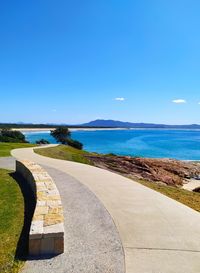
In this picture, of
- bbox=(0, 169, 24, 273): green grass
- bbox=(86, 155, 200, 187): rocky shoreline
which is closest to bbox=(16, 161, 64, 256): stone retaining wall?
bbox=(0, 169, 24, 273): green grass

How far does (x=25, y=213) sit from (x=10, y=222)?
2.19 feet

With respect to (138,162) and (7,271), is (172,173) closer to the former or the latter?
(138,162)

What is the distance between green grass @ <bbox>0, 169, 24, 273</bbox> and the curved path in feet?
6.53

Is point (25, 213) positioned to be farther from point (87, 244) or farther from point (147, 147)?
point (147, 147)

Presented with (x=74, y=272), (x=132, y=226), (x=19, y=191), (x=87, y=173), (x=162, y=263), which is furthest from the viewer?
(x=87, y=173)

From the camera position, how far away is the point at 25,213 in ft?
23.6

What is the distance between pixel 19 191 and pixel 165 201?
15.9 ft

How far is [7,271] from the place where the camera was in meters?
4.35

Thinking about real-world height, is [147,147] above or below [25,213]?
below

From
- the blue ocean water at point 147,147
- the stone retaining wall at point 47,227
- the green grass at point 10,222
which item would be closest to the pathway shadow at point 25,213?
the green grass at point 10,222

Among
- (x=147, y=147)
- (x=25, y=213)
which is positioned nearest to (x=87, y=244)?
(x=25, y=213)


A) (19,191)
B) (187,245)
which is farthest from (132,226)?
(19,191)

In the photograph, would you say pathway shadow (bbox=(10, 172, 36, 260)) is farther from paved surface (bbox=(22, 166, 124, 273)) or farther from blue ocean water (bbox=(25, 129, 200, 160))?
blue ocean water (bbox=(25, 129, 200, 160))

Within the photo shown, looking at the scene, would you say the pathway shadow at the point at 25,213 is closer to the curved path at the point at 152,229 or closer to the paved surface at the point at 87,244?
the paved surface at the point at 87,244
